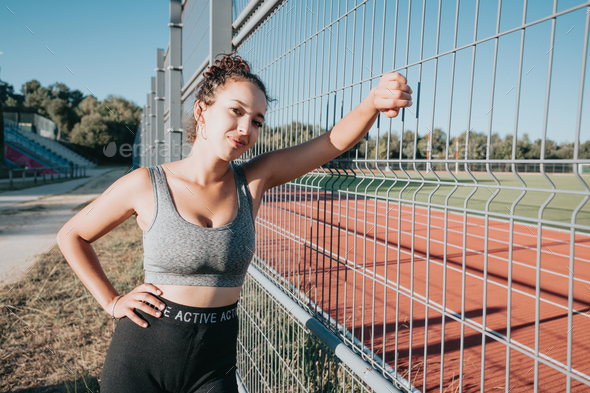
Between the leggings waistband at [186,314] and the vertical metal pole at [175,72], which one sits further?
the vertical metal pole at [175,72]

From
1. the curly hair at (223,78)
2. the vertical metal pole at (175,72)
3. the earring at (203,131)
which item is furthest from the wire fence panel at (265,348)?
the vertical metal pole at (175,72)

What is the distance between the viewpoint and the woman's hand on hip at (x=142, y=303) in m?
1.49

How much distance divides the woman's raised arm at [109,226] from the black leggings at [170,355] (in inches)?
2.4

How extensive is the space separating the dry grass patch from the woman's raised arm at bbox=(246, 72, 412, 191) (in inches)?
86.9

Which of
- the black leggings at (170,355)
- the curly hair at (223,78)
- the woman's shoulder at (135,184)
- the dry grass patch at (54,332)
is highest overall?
the curly hair at (223,78)

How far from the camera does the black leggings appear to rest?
4.81 feet

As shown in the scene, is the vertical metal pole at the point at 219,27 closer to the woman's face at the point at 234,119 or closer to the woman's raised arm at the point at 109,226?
the woman's face at the point at 234,119

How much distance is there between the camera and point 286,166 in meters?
1.74

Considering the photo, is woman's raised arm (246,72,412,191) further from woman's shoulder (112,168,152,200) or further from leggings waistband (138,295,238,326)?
leggings waistband (138,295,238,326)

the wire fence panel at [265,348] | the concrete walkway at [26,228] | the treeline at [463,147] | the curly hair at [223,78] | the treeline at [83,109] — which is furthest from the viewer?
the concrete walkway at [26,228]

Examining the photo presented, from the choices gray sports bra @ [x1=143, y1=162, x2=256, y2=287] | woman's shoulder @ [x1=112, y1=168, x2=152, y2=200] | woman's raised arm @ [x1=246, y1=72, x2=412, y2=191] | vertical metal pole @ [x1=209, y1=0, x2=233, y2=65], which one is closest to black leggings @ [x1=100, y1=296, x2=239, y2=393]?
gray sports bra @ [x1=143, y1=162, x2=256, y2=287]

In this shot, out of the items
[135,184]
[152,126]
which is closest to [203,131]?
[135,184]

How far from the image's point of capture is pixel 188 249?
1.45m

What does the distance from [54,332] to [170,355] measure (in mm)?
3268
